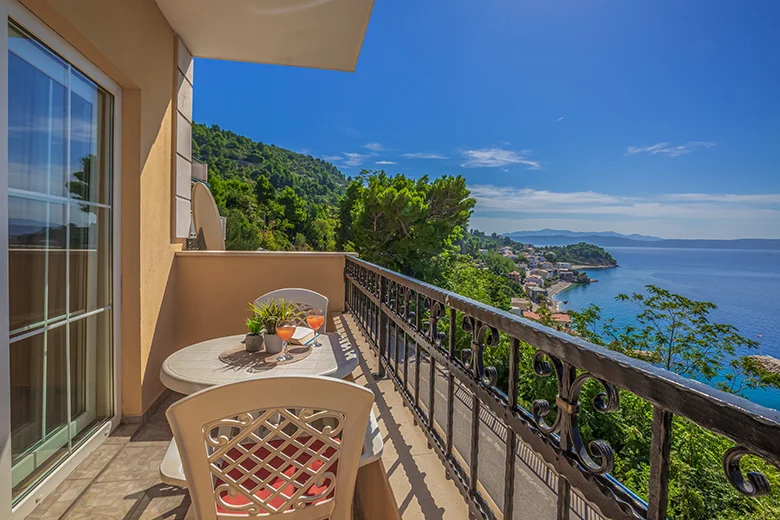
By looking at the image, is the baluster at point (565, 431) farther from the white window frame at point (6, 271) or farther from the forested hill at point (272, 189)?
the forested hill at point (272, 189)

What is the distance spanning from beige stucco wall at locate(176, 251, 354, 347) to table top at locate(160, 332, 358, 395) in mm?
1713

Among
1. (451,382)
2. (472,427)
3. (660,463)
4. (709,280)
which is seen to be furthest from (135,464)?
(709,280)

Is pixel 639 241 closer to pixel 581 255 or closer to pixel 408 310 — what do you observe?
pixel 581 255

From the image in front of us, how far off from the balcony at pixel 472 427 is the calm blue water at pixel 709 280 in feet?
65.0

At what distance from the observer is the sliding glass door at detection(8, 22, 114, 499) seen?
66.8 inches

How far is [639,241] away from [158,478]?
5586cm

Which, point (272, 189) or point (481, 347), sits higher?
point (272, 189)

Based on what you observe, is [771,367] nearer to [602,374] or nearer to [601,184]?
[602,374]

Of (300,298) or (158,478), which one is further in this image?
(300,298)

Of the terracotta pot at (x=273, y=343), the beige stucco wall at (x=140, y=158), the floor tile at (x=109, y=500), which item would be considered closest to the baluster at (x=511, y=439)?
the terracotta pot at (x=273, y=343)

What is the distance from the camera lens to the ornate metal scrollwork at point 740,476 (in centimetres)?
40

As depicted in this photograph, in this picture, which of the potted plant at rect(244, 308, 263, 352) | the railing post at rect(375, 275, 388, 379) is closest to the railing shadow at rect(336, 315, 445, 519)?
the railing post at rect(375, 275, 388, 379)

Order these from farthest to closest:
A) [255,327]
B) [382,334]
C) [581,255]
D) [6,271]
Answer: [581,255]
[382,334]
[255,327]
[6,271]

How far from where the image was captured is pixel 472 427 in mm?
1104
